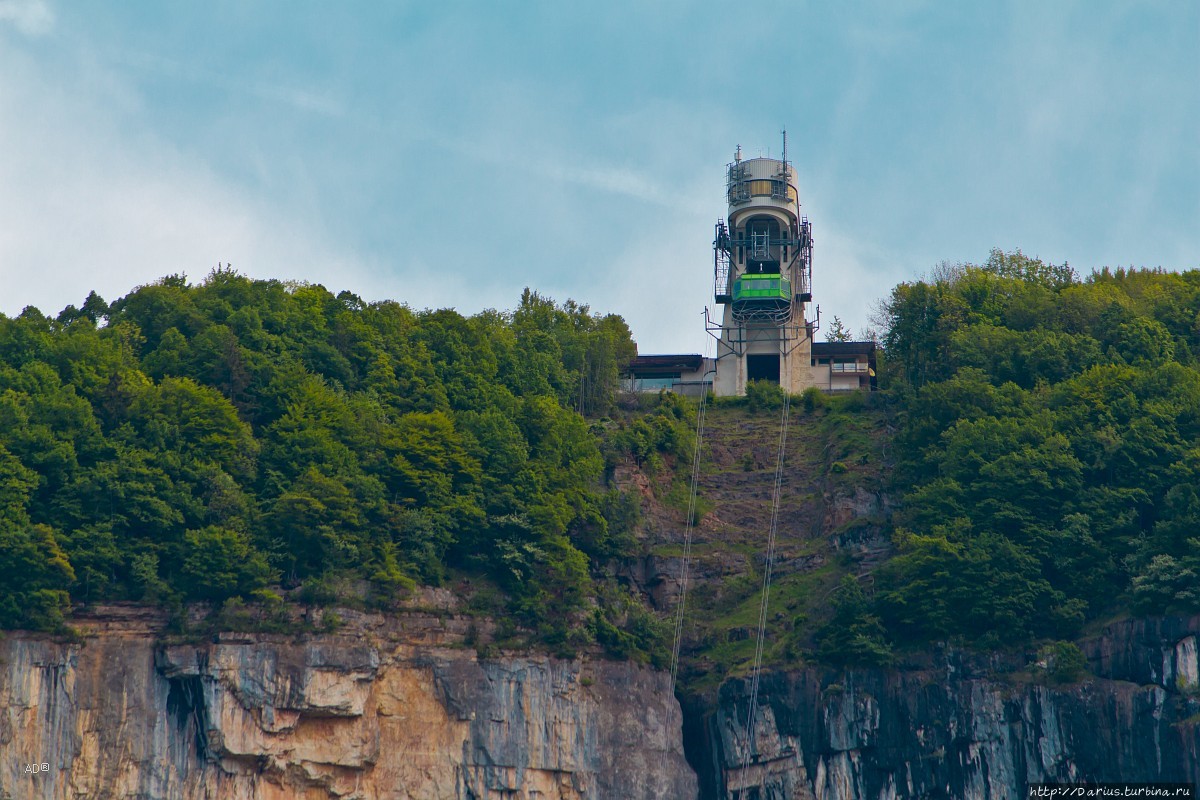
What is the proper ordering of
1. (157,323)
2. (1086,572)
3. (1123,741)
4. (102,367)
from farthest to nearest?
(157,323) < (102,367) < (1086,572) < (1123,741)

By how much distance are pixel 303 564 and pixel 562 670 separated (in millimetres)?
9664

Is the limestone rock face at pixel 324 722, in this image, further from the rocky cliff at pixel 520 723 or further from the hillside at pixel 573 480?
the hillside at pixel 573 480

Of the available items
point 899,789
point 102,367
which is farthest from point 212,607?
point 899,789

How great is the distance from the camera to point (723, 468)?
257ft

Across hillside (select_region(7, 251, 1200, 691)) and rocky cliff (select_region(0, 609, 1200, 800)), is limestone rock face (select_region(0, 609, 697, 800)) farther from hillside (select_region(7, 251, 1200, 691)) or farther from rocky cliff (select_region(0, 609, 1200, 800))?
hillside (select_region(7, 251, 1200, 691))

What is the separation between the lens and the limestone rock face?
5947cm

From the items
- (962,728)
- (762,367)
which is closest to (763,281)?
(762,367)

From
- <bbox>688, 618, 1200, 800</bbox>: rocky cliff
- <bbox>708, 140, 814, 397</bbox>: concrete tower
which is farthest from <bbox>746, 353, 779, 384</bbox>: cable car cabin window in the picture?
<bbox>688, 618, 1200, 800</bbox>: rocky cliff

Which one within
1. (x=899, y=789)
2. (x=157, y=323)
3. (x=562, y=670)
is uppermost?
(x=157, y=323)

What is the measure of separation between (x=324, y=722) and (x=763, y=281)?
1388 inches

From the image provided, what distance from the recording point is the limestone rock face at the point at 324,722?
59.5 m

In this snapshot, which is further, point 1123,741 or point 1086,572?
point 1086,572

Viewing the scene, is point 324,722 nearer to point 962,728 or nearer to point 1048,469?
point 962,728

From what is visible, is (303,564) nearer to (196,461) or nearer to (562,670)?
(196,461)
